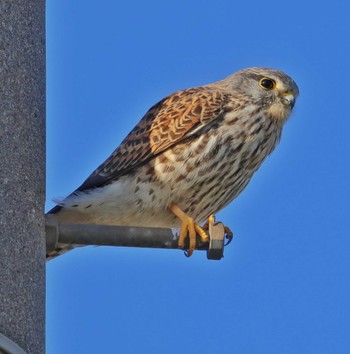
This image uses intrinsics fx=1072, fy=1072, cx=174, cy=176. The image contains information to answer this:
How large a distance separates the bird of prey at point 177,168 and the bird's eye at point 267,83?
554mm

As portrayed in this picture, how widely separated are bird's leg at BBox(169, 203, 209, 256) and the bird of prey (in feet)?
0.04

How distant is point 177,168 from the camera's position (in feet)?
20.9

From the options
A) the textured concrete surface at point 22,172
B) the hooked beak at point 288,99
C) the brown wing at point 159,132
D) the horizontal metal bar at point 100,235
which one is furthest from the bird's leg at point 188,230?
the hooked beak at point 288,99

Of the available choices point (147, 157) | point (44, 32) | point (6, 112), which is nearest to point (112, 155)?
point (147, 157)

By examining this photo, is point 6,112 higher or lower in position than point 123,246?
higher

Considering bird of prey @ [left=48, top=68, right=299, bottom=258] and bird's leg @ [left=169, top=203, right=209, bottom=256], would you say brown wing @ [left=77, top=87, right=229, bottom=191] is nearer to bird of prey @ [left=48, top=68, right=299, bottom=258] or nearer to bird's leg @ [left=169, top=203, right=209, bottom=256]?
bird of prey @ [left=48, top=68, right=299, bottom=258]

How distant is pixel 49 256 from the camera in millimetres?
5520

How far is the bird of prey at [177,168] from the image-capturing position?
6.34m

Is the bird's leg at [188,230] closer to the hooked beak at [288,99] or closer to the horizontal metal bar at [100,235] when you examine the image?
the horizontal metal bar at [100,235]

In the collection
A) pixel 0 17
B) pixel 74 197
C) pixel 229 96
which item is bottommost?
pixel 74 197

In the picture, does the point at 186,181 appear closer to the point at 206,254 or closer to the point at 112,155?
the point at 112,155

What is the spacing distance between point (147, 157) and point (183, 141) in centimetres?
24

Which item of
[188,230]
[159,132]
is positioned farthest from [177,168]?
[188,230]

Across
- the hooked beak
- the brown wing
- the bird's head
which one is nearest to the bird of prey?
the brown wing
